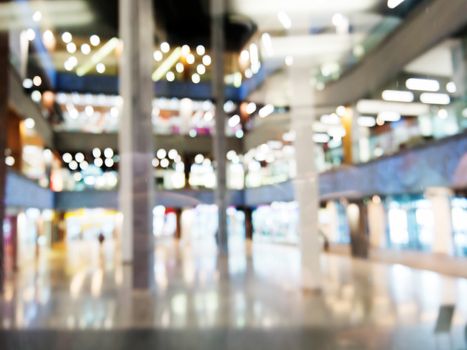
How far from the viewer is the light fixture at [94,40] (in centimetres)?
1543

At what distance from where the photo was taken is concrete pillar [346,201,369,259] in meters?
13.6

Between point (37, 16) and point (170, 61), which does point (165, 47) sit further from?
point (37, 16)

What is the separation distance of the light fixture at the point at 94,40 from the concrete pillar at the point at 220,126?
15.1 ft

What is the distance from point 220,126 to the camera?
2006cm

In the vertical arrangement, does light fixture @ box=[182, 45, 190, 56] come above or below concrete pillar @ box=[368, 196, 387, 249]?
above

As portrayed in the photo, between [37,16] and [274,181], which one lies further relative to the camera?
[274,181]

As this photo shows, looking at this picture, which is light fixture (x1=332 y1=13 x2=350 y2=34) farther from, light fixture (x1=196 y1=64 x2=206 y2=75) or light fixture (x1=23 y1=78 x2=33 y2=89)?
light fixture (x1=196 y1=64 x2=206 y2=75)

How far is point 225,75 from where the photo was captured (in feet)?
69.0

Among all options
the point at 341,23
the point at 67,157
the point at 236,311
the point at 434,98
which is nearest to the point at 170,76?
the point at 67,157

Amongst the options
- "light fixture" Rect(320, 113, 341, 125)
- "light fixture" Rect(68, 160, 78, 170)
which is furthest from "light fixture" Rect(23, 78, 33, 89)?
"light fixture" Rect(320, 113, 341, 125)

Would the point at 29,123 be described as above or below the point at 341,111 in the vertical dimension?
above

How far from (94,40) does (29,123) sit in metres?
4.26

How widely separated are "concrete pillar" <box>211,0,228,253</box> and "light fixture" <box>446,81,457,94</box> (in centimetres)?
1056

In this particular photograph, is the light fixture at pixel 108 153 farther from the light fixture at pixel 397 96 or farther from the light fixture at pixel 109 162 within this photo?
the light fixture at pixel 397 96
